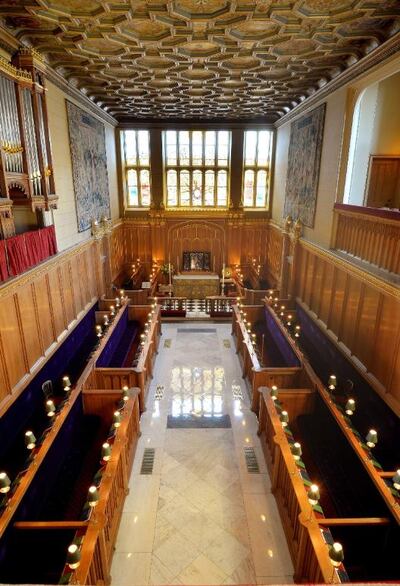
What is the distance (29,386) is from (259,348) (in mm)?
6414

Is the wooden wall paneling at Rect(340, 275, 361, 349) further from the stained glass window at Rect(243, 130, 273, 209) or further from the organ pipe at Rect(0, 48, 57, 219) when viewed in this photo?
the stained glass window at Rect(243, 130, 273, 209)

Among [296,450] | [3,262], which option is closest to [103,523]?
[296,450]

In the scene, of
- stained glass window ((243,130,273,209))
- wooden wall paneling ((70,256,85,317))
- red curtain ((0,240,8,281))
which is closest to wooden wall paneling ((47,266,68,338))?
wooden wall paneling ((70,256,85,317))

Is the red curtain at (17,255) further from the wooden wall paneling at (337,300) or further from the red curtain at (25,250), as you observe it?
the wooden wall paneling at (337,300)

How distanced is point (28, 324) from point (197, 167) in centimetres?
1268

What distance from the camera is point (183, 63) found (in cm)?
865

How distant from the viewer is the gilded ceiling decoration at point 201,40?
5.84m

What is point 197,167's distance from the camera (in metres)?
17.4

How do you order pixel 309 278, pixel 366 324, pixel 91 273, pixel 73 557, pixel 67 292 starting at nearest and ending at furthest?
pixel 73 557
pixel 366 324
pixel 67 292
pixel 309 278
pixel 91 273

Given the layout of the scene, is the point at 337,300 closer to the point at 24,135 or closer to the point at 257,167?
the point at 24,135

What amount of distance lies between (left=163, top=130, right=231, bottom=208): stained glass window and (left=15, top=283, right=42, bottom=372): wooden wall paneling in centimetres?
1154

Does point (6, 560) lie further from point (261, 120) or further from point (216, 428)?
point (261, 120)

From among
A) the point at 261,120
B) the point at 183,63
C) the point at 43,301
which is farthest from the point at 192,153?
the point at 43,301

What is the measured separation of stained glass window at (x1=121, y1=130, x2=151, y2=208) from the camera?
16.8m
